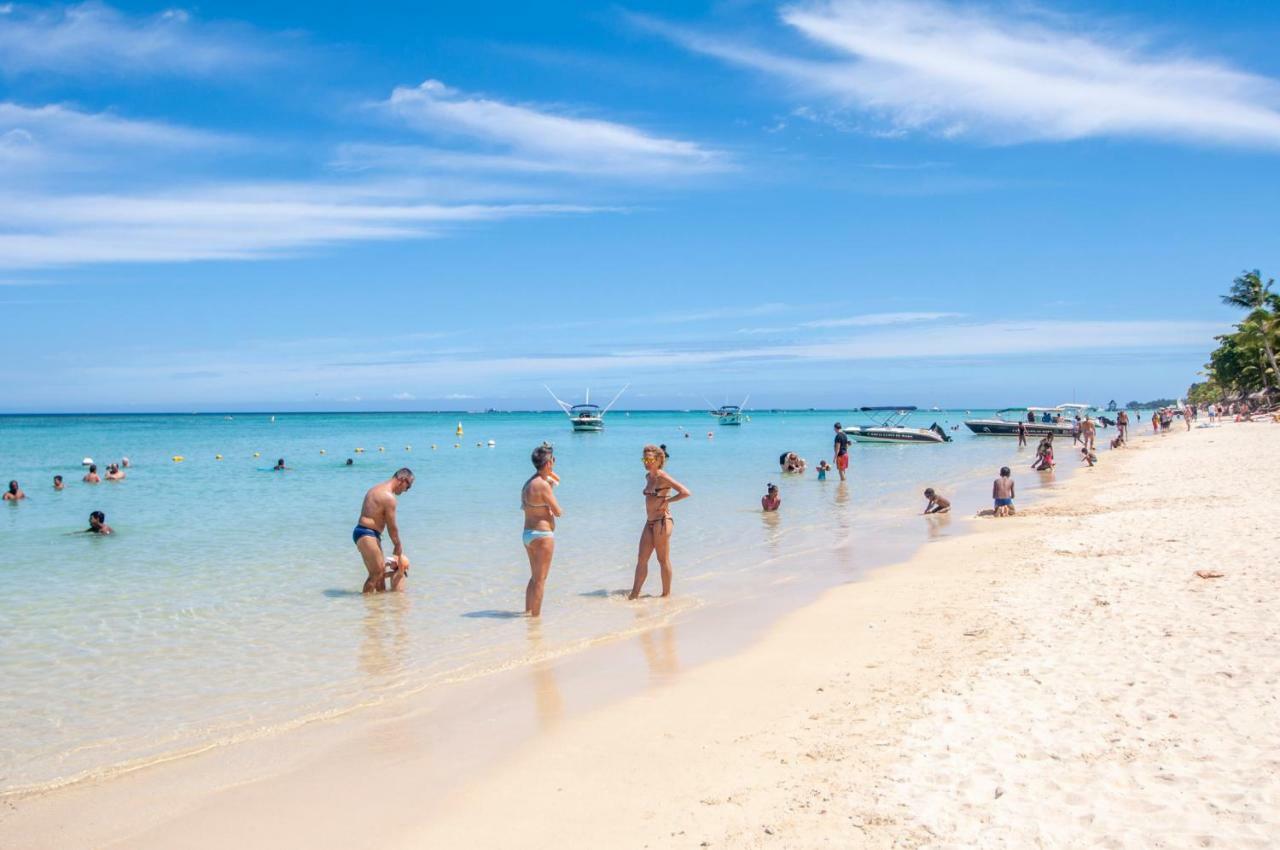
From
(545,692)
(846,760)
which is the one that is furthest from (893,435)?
(846,760)

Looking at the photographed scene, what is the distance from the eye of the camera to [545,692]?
697 centimetres

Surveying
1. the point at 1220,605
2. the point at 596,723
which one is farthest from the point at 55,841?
the point at 1220,605

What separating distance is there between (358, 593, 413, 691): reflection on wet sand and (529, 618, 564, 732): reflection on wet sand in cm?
121

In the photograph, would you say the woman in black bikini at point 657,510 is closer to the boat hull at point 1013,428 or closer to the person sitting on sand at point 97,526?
the person sitting on sand at point 97,526

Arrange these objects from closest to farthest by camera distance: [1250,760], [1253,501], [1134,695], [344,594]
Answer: [1250,760]
[1134,695]
[344,594]
[1253,501]

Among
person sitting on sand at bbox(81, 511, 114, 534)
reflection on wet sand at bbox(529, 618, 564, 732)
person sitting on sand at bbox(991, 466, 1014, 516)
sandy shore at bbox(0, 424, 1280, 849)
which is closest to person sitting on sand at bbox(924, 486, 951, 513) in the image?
person sitting on sand at bbox(991, 466, 1014, 516)

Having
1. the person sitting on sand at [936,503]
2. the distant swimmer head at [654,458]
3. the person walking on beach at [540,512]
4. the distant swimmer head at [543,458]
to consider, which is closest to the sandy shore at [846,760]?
the person walking on beach at [540,512]

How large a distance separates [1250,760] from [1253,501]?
43.4 feet

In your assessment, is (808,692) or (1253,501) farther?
(1253,501)

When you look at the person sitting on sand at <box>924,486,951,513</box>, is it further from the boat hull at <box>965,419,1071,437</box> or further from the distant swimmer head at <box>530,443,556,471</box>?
the boat hull at <box>965,419,1071,437</box>

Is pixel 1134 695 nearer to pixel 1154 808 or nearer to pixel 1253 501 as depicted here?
pixel 1154 808

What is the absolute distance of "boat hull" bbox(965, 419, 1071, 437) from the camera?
56.2 m

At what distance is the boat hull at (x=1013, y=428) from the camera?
185ft

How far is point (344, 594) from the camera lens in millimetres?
11156
